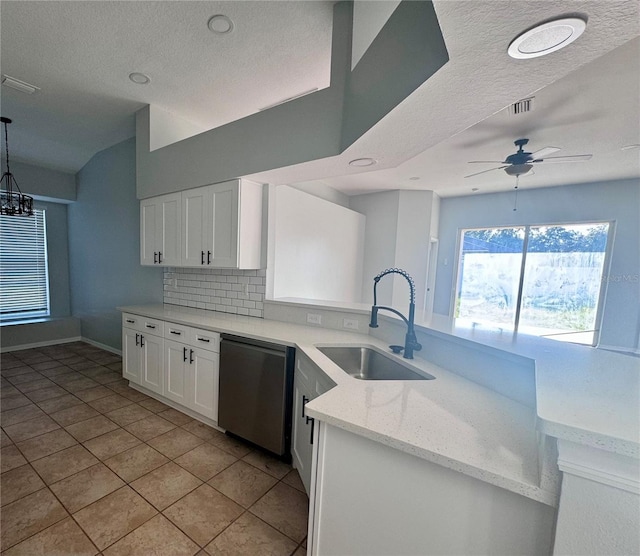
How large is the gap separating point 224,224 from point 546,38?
2481mm

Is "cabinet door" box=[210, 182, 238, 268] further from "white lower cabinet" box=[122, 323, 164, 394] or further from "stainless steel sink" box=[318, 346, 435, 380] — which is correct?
"stainless steel sink" box=[318, 346, 435, 380]

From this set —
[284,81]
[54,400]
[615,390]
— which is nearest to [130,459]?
[54,400]

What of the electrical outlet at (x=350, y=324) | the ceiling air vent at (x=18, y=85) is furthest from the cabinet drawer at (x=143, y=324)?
the ceiling air vent at (x=18, y=85)

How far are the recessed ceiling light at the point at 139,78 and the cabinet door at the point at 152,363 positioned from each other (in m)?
2.49

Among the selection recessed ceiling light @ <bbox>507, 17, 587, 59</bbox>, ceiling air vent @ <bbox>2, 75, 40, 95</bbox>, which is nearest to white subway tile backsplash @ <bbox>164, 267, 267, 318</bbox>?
ceiling air vent @ <bbox>2, 75, 40, 95</bbox>

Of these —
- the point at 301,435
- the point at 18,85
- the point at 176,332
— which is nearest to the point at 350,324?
the point at 301,435

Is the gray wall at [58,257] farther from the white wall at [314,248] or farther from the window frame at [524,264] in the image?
the window frame at [524,264]

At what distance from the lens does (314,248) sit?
12.6 feet

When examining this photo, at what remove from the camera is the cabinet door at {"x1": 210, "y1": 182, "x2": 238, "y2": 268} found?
2641 mm

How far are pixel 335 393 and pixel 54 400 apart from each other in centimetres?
345

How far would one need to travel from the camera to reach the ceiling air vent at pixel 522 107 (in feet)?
7.81

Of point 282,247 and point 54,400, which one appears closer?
point 54,400

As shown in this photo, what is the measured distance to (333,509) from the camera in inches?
Result: 44.2

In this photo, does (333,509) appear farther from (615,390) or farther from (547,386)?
(615,390)
